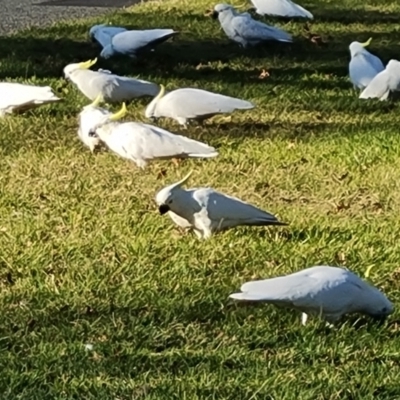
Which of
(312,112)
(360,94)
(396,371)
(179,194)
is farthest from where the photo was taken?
(360,94)

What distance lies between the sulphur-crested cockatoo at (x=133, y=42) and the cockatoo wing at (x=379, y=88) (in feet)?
4.85

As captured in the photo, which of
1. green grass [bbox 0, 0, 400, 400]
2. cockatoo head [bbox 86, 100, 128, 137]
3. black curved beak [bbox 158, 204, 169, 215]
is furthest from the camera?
cockatoo head [bbox 86, 100, 128, 137]

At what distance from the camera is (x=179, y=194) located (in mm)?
3857

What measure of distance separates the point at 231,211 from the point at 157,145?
0.87m

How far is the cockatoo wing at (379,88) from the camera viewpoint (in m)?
6.23

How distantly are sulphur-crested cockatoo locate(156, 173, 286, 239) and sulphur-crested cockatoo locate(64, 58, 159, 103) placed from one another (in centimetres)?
195

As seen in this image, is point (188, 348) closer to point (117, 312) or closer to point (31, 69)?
point (117, 312)

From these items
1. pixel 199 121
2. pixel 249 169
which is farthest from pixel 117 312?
pixel 199 121

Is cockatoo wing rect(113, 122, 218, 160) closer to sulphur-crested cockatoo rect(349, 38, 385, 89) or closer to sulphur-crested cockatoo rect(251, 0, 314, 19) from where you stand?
sulphur-crested cockatoo rect(349, 38, 385, 89)

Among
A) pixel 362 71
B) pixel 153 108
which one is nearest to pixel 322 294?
pixel 153 108

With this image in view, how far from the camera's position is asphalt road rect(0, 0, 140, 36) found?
10.1 metres

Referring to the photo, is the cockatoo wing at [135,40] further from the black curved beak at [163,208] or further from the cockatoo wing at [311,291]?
the cockatoo wing at [311,291]

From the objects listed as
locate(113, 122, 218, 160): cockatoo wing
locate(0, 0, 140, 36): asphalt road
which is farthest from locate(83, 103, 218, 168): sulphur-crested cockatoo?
locate(0, 0, 140, 36): asphalt road

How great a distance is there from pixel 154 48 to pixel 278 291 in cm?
476
